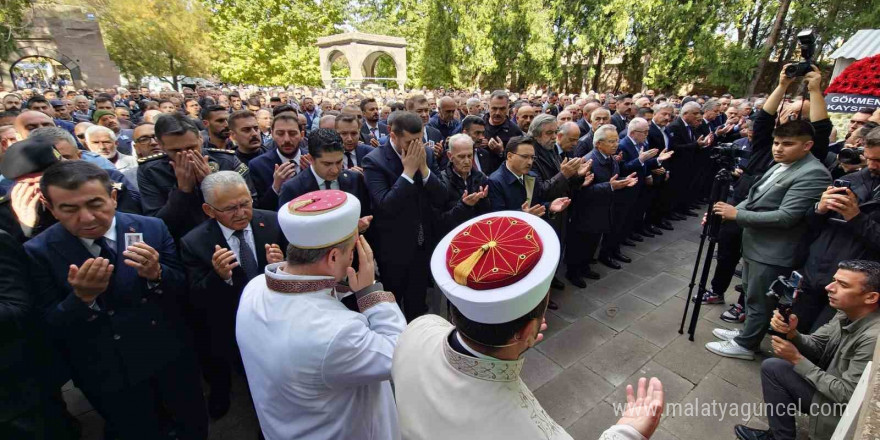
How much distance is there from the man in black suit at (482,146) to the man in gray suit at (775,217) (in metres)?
2.70

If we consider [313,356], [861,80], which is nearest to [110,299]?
[313,356]

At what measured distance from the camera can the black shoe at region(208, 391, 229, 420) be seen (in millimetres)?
3170

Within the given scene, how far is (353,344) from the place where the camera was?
1455 millimetres

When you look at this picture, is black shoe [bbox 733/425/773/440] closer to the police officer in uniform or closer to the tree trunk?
the police officer in uniform

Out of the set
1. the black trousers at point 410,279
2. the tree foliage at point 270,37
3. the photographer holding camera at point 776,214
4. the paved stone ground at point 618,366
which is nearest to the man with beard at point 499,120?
the paved stone ground at point 618,366

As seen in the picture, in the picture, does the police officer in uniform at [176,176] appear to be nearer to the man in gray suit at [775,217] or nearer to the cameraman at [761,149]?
the man in gray suit at [775,217]

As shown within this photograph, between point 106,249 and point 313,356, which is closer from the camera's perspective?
point 313,356

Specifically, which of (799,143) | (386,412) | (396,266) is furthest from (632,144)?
(386,412)

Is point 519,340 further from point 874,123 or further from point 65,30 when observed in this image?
point 65,30

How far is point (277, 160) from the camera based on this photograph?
4.11 m

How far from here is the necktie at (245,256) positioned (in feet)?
8.73

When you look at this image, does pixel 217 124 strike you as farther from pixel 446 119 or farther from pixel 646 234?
pixel 646 234

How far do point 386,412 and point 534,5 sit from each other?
2536 cm

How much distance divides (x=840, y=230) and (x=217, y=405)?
5.38 meters
